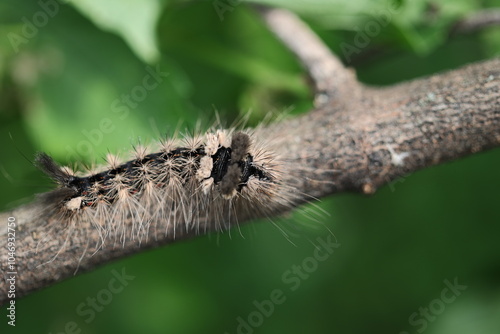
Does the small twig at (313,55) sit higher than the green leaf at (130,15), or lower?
lower

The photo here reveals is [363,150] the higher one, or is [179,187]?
[179,187]

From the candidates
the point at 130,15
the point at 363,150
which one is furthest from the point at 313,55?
the point at 130,15

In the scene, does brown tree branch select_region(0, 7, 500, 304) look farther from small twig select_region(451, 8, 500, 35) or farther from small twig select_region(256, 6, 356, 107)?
small twig select_region(451, 8, 500, 35)

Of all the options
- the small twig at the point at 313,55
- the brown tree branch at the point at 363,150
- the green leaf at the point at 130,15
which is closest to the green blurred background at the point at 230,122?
the green leaf at the point at 130,15

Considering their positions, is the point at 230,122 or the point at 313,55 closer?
the point at 313,55

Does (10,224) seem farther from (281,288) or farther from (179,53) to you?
(281,288)

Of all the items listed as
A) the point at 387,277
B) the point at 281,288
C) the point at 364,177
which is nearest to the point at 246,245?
the point at 281,288

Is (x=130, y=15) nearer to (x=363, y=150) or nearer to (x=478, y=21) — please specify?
(x=363, y=150)

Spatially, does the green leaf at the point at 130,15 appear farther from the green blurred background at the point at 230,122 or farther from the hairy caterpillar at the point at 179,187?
the hairy caterpillar at the point at 179,187
